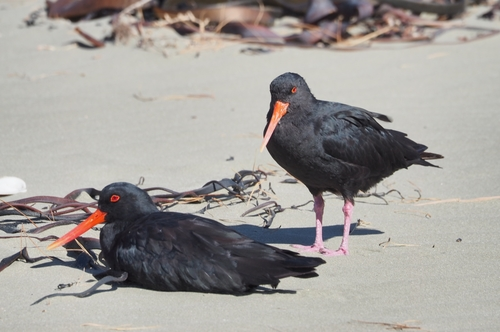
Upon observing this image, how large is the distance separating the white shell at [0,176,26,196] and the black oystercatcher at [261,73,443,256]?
6.56 ft

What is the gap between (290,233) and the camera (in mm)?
5500

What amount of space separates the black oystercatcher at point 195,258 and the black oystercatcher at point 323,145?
97 centimetres

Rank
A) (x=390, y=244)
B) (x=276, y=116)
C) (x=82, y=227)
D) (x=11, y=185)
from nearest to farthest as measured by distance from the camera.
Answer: (x=82, y=227)
(x=390, y=244)
(x=276, y=116)
(x=11, y=185)

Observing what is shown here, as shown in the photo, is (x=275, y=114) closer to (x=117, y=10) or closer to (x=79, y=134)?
(x=79, y=134)

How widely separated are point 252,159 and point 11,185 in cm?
205

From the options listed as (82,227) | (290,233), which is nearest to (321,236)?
(290,233)

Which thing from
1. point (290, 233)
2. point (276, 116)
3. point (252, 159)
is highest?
point (276, 116)

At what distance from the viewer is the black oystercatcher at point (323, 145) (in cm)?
510

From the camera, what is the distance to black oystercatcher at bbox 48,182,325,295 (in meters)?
4.02

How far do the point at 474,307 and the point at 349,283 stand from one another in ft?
2.29

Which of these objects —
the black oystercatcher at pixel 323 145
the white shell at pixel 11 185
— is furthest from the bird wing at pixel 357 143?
the white shell at pixel 11 185

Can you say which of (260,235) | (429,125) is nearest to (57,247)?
(260,235)

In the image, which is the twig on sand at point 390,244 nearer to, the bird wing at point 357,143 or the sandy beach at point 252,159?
the sandy beach at point 252,159

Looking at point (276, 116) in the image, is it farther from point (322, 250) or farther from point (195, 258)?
point (195, 258)
